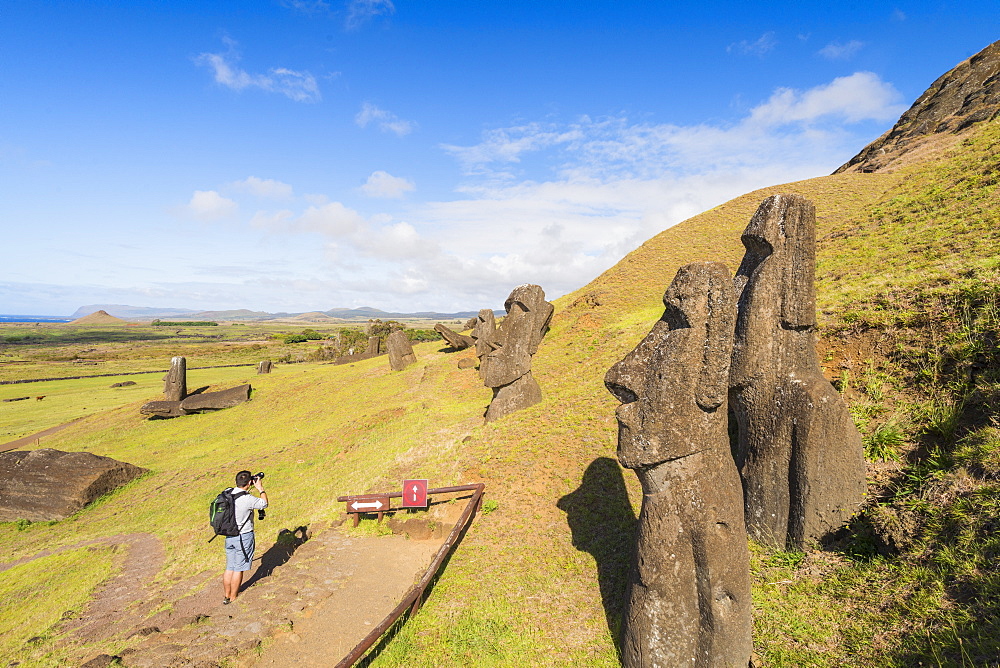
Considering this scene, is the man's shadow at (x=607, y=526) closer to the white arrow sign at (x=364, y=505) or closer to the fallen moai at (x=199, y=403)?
the white arrow sign at (x=364, y=505)

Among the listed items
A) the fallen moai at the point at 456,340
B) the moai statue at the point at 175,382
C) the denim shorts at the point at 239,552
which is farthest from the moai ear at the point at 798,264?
the moai statue at the point at 175,382

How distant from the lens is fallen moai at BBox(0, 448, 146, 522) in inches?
583

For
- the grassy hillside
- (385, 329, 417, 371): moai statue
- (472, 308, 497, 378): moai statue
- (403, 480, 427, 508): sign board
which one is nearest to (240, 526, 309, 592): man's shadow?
the grassy hillside

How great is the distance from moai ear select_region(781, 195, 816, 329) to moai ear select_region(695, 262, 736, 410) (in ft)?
8.18

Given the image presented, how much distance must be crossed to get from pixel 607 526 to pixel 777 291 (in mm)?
5617

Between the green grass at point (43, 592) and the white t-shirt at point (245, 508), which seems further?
the white t-shirt at point (245, 508)

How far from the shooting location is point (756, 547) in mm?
7062

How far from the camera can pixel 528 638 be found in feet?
21.2

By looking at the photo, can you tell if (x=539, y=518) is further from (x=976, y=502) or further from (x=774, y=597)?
(x=976, y=502)

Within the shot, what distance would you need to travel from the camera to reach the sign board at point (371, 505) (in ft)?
36.0

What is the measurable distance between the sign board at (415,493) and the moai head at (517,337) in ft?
18.0

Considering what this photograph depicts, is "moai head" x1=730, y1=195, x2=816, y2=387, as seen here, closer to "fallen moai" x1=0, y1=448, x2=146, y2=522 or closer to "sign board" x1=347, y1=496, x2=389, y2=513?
"sign board" x1=347, y1=496, x2=389, y2=513

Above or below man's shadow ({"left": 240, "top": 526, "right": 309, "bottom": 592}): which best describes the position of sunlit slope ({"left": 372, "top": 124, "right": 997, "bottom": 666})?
above

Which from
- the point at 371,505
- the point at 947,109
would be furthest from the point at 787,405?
the point at 947,109
